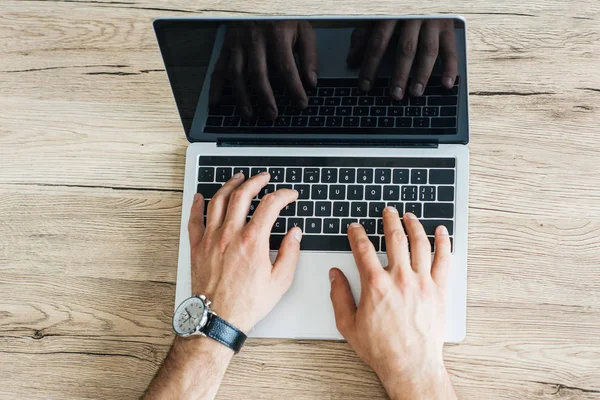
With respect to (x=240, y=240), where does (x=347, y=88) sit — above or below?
above

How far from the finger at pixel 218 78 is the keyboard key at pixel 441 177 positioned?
13.4 inches

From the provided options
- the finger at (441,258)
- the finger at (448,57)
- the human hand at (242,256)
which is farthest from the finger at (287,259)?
the finger at (448,57)

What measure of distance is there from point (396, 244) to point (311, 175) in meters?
0.17

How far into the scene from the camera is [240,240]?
0.92 meters

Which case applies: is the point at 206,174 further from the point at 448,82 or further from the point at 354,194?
the point at 448,82

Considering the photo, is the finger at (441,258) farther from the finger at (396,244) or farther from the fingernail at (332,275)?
the fingernail at (332,275)

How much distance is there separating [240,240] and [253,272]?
5 centimetres

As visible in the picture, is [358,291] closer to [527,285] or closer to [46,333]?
[527,285]

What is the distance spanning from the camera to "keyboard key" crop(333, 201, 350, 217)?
932 millimetres

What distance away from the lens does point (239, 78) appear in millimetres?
869

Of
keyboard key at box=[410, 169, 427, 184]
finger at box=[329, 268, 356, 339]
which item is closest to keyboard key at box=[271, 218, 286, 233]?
finger at box=[329, 268, 356, 339]

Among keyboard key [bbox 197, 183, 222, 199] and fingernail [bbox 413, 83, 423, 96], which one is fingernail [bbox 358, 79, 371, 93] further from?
keyboard key [bbox 197, 183, 222, 199]

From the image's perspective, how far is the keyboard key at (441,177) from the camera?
0.92 meters

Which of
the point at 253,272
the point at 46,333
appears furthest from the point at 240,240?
the point at 46,333
